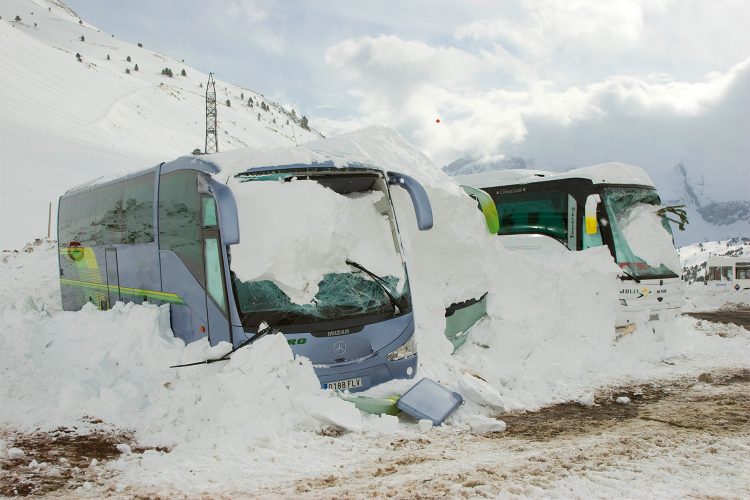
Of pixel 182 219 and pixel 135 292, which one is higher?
pixel 182 219

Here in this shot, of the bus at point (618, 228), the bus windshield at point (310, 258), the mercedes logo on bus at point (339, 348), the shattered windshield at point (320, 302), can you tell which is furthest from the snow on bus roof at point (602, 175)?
the mercedes logo on bus at point (339, 348)

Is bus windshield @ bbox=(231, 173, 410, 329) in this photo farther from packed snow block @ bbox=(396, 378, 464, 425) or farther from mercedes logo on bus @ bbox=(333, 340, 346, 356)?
packed snow block @ bbox=(396, 378, 464, 425)

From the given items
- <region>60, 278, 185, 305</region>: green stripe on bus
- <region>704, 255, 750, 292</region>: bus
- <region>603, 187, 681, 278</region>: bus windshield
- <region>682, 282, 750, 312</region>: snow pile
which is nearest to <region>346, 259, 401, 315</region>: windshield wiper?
<region>60, 278, 185, 305</region>: green stripe on bus

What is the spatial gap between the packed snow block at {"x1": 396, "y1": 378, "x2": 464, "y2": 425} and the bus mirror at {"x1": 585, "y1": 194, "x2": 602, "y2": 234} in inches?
263

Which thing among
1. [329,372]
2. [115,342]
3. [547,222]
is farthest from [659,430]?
[547,222]

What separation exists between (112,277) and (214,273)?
373 centimetres

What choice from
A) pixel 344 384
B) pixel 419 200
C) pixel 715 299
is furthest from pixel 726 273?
pixel 344 384

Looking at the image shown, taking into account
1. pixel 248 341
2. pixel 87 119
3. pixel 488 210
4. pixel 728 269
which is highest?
pixel 87 119

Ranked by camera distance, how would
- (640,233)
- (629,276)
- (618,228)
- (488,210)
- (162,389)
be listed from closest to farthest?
1. (162,389)
2. (629,276)
3. (618,228)
4. (640,233)
5. (488,210)

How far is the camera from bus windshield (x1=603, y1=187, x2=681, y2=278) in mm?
11398

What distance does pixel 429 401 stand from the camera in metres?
6.36

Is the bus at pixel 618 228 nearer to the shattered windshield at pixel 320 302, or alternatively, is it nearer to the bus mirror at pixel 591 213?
the bus mirror at pixel 591 213

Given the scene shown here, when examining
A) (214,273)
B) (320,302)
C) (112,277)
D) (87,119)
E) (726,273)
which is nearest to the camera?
(320,302)

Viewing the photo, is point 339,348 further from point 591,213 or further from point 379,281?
point 591,213
